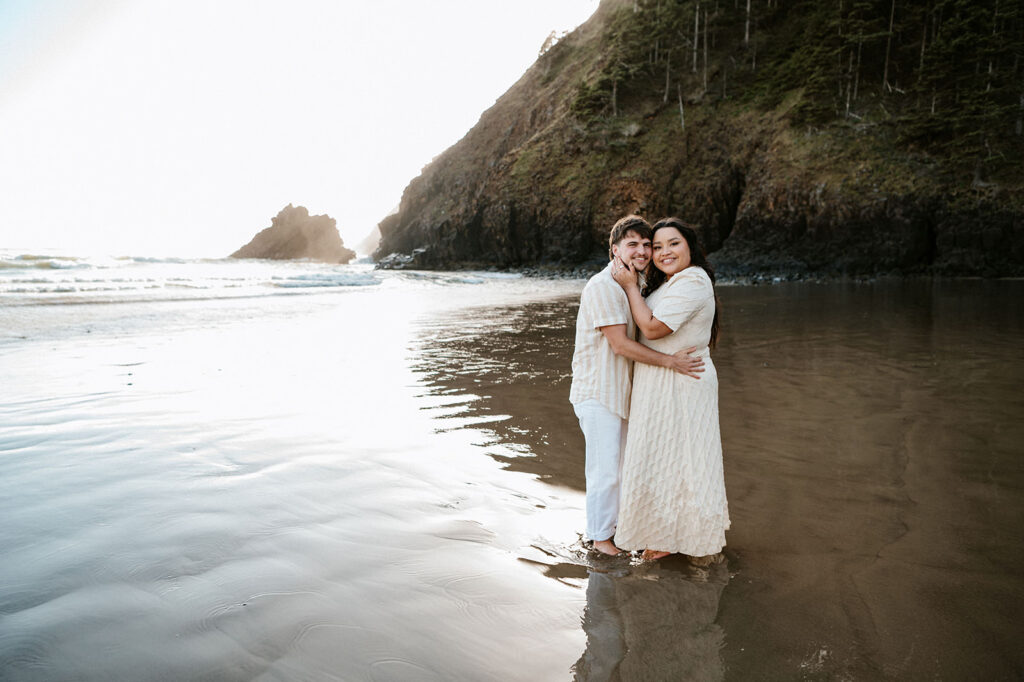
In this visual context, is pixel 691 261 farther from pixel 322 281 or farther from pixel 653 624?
pixel 322 281

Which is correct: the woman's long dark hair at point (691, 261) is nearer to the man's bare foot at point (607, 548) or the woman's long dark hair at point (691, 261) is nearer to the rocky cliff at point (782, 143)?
the man's bare foot at point (607, 548)

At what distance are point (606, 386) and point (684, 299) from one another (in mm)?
631

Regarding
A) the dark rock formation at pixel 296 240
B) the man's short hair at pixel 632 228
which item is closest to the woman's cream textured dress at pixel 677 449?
the man's short hair at pixel 632 228

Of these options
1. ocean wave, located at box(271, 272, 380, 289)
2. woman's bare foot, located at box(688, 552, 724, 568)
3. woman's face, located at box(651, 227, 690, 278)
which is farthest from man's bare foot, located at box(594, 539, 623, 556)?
ocean wave, located at box(271, 272, 380, 289)

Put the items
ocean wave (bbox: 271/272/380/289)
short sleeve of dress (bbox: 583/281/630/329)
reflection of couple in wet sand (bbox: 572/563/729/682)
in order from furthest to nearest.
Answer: ocean wave (bbox: 271/272/380/289), short sleeve of dress (bbox: 583/281/630/329), reflection of couple in wet sand (bbox: 572/563/729/682)

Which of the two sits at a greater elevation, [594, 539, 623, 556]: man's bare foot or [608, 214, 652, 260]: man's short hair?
[608, 214, 652, 260]: man's short hair

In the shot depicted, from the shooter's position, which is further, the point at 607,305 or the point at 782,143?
the point at 782,143

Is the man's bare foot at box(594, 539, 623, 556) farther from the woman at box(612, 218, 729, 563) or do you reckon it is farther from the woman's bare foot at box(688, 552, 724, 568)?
the woman's bare foot at box(688, 552, 724, 568)

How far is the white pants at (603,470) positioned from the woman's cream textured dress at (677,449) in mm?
93

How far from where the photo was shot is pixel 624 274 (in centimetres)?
311

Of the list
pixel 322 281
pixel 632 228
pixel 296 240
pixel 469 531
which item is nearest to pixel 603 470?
pixel 469 531

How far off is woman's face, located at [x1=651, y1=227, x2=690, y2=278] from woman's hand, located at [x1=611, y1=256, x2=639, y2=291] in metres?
0.14

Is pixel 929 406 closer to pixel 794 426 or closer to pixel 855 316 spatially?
pixel 794 426

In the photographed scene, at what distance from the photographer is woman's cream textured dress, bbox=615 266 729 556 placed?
297 cm
